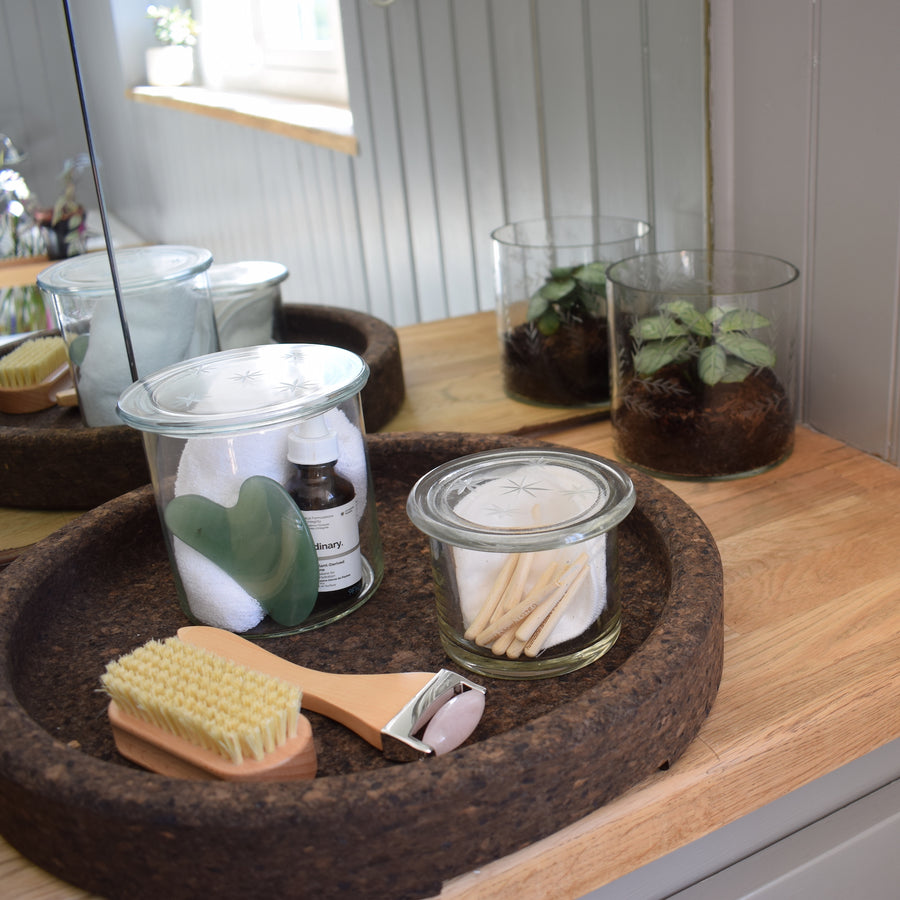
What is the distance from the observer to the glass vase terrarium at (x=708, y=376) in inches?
26.2

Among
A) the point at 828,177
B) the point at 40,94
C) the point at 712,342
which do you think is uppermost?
the point at 40,94

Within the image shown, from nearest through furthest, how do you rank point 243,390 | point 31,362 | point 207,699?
point 207,699, point 243,390, point 31,362

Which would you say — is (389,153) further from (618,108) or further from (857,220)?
(857,220)

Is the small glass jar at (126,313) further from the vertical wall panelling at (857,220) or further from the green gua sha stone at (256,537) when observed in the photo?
the vertical wall panelling at (857,220)

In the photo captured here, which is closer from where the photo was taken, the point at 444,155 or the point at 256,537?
the point at 256,537

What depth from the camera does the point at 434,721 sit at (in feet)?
1.32

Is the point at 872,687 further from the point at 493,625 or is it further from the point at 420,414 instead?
the point at 420,414

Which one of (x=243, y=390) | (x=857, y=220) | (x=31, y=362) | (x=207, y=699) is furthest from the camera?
(x=31, y=362)

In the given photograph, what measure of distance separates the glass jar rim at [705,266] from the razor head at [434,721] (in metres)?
0.39

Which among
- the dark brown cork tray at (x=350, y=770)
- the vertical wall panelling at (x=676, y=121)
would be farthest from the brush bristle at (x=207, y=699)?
the vertical wall panelling at (x=676, y=121)

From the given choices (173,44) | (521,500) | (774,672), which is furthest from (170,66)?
(774,672)

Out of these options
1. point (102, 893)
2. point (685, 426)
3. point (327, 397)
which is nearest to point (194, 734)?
point (102, 893)

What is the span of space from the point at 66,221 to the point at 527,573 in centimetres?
49

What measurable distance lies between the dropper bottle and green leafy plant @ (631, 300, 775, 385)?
0.95 feet
